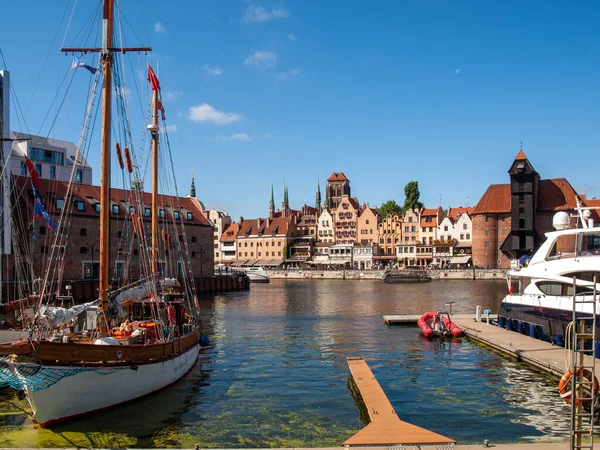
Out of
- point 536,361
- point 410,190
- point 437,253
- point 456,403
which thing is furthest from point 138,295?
point 410,190

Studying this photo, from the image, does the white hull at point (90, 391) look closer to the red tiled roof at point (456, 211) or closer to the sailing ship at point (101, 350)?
the sailing ship at point (101, 350)

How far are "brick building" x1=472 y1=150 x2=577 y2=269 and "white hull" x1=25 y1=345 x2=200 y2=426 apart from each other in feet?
353

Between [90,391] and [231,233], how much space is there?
5522 inches

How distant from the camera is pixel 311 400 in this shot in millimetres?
22234

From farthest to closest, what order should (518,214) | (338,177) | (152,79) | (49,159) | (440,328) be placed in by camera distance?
(338,177) < (518,214) < (49,159) < (440,328) < (152,79)

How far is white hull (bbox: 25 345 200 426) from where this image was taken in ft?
57.8

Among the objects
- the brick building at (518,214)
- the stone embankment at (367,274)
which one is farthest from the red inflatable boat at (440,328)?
the brick building at (518,214)

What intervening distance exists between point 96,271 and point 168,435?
58.1 m

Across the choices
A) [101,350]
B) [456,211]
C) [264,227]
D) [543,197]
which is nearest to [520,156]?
[543,197]

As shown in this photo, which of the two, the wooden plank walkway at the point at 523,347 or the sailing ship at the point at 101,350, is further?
the wooden plank walkway at the point at 523,347

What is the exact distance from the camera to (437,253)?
134 m

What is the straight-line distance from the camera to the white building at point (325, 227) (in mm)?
151375

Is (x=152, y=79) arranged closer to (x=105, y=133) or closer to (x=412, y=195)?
(x=105, y=133)

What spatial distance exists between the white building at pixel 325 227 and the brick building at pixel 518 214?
40782 mm
